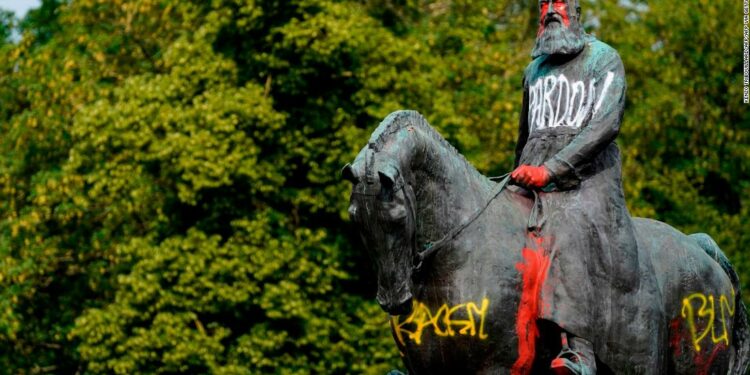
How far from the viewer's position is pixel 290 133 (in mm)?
26469

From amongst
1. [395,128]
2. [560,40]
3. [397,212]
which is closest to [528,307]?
[397,212]

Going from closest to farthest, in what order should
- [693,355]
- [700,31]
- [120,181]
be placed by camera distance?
[693,355] < [120,181] < [700,31]

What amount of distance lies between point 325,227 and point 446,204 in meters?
17.7

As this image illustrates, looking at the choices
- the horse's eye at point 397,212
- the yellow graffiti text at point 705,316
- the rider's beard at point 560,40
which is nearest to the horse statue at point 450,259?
the horse's eye at point 397,212

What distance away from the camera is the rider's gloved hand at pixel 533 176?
978 centimetres

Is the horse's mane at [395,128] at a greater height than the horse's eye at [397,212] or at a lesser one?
greater

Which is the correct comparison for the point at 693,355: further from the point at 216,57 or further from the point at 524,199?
the point at 216,57

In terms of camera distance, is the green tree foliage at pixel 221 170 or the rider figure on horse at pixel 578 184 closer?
the rider figure on horse at pixel 578 184

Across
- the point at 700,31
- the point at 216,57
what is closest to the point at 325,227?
the point at 216,57

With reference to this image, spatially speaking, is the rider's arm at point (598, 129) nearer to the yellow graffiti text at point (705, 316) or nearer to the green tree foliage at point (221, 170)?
the yellow graffiti text at point (705, 316)

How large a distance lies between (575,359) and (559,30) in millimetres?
2334

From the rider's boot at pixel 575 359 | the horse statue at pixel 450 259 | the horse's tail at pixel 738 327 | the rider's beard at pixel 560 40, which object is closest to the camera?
the horse statue at pixel 450 259

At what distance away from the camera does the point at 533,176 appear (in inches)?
385

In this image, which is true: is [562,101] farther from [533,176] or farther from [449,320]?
[449,320]
